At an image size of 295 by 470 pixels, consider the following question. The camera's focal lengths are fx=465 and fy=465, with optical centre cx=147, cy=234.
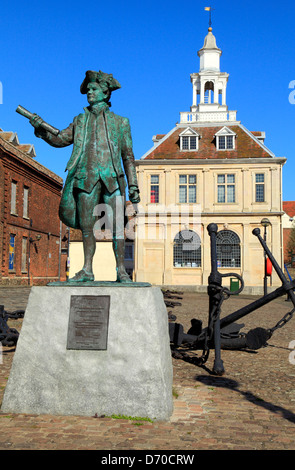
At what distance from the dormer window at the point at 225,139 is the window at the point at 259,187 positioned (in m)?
2.92

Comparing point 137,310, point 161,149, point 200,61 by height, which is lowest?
point 137,310

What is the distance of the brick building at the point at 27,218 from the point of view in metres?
28.3

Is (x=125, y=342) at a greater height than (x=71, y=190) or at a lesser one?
lesser

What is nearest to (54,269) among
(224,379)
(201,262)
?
(201,262)

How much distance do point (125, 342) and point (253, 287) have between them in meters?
28.3

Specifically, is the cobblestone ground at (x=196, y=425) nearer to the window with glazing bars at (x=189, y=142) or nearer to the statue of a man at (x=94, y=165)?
the statue of a man at (x=94, y=165)

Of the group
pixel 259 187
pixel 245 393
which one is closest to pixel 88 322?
pixel 245 393

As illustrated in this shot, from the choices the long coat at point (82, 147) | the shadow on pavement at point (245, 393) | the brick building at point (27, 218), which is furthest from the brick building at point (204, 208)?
the long coat at point (82, 147)

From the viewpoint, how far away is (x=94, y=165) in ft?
16.0

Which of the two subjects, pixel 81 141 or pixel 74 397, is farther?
pixel 81 141

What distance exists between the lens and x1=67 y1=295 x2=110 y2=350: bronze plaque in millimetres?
4387

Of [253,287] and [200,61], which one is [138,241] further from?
[200,61]

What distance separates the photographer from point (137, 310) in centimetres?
439

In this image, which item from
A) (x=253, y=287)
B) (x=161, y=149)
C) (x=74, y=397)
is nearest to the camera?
(x=74, y=397)
